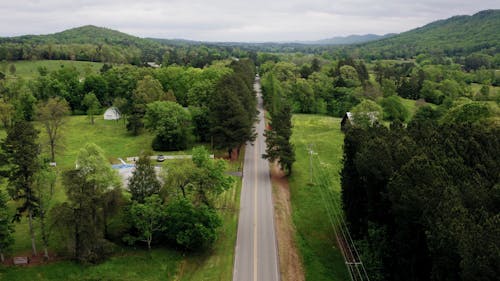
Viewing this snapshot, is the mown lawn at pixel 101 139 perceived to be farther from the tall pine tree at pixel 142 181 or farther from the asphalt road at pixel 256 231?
the tall pine tree at pixel 142 181

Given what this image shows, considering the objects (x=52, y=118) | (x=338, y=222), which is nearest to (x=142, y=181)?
(x=338, y=222)

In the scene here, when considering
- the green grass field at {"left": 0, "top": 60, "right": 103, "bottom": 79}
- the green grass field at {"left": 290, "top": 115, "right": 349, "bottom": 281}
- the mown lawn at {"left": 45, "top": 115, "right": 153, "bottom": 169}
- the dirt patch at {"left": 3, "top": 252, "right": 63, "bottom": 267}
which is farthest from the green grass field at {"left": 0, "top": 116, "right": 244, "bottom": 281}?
the green grass field at {"left": 0, "top": 60, "right": 103, "bottom": 79}

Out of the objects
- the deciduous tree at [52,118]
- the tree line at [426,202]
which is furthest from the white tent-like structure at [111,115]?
the tree line at [426,202]

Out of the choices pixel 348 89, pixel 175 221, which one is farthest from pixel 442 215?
pixel 348 89

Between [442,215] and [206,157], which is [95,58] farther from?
[442,215]

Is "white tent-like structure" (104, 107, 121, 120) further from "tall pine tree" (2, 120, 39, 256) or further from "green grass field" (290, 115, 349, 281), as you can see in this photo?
"tall pine tree" (2, 120, 39, 256)

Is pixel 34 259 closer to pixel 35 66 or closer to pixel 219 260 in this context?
pixel 219 260
